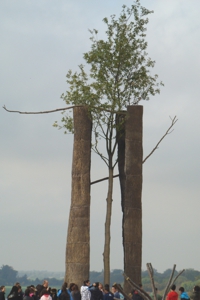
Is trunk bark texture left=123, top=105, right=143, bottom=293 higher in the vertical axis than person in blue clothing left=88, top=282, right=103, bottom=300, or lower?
higher

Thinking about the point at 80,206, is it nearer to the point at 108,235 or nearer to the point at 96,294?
the point at 108,235

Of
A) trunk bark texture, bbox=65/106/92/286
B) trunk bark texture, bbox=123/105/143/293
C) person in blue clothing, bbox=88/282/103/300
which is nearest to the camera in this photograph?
person in blue clothing, bbox=88/282/103/300

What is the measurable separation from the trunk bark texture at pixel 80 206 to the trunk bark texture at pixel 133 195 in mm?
1459

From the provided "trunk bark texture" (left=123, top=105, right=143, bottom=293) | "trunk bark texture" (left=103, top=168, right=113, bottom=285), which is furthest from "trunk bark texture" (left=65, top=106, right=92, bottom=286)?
"trunk bark texture" (left=103, top=168, right=113, bottom=285)

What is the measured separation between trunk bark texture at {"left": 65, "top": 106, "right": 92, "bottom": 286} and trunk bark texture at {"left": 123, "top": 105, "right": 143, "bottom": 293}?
1.46 metres

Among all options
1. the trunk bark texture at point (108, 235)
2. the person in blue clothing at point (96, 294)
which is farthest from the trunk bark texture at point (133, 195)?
the person in blue clothing at point (96, 294)

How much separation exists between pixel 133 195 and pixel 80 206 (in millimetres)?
2068

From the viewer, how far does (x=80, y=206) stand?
24.5 metres

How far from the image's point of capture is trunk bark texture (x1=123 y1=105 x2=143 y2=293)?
24422mm

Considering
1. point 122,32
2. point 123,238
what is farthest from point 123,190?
point 122,32

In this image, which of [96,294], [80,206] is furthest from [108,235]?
[96,294]

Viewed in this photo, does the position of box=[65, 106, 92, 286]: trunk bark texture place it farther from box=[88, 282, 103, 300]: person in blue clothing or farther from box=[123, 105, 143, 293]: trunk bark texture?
box=[88, 282, 103, 300]: person in blue clothing

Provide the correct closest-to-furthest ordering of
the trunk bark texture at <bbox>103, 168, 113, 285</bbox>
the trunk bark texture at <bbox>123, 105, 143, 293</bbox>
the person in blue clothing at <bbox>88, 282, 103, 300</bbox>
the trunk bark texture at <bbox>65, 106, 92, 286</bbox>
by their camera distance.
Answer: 1. the person in blue clothing at <bbox>88, 282, 103, 300</bbox>
2. the trunk bark texture at <bbox>65, 106, 92, 286</bbox>
3. the trunk bark texture at <bbox>123, 105, 143, 293</bbox>
4. the trunk bark texture at <bbox>103, 168, 113, 285</bbox>

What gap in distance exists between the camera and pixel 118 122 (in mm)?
26344
